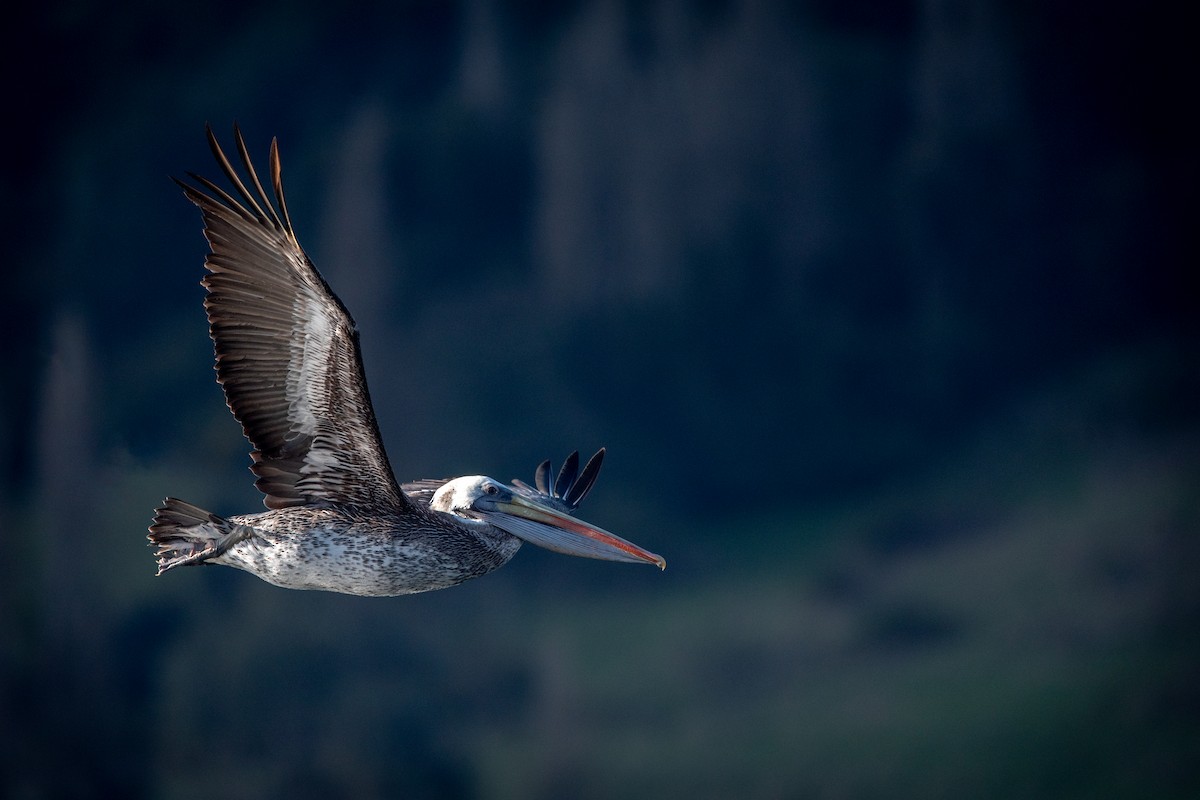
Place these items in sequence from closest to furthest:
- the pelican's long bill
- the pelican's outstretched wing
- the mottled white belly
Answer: the pelican's outstretched wing → the mottled white belly → the pelican's long bill

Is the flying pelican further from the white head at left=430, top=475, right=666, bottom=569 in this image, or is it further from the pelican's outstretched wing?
the white head at left=430, top=475, right=666, bottom=569

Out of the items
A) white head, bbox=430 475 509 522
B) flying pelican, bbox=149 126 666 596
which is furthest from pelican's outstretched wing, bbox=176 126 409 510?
white head, bbox=430 475 509 522

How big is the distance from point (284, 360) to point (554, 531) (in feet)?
8.64

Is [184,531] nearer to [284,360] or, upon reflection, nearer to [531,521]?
[284,360]

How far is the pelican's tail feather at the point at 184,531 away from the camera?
10023 millimetres

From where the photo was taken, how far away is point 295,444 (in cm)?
1012

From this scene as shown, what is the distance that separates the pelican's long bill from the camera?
1110 cm

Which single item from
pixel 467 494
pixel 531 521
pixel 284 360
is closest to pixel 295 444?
pixel 284 360

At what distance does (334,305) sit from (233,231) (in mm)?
835

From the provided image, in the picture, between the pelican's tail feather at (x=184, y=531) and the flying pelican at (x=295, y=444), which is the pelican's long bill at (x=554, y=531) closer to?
the flying pelican at (x=295, y=444)

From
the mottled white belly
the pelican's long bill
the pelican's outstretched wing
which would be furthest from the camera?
the pelican's long bill

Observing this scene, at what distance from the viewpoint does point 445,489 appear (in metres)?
11.5

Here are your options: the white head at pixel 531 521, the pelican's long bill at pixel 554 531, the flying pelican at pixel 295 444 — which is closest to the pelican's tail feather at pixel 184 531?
the flying pelican at pixel 295 444

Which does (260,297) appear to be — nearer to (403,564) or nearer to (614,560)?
(403,564)
